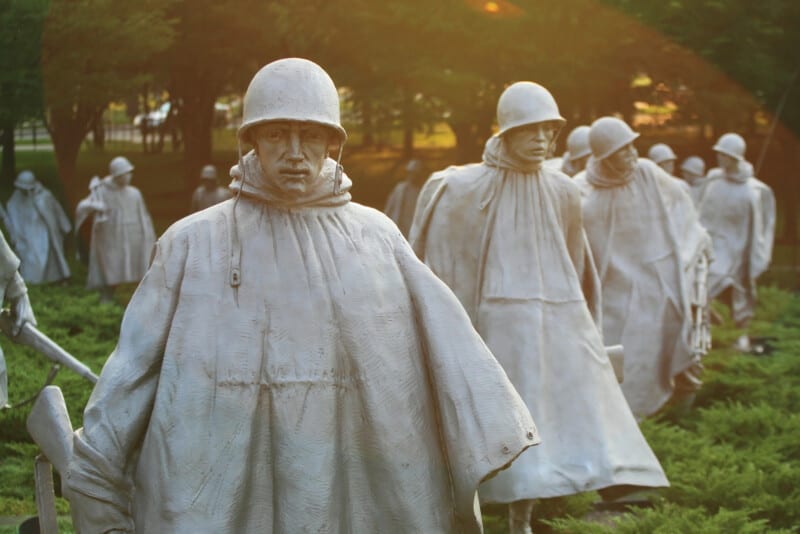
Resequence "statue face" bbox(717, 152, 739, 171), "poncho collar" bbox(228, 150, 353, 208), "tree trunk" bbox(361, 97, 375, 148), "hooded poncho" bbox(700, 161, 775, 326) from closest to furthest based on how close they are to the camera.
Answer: "poncho collar" bbox(228, 150, 353, 208) < "hooded poncho" bbox(700, 161, 775, 326) < "statue face" bbox(717, 152, 739, 171) < "tree trunk" bbox(361, 97, 375, 148)

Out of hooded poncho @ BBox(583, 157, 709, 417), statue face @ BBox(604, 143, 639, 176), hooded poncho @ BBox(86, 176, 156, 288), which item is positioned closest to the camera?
statue face @ BBox(604, 143, 639, 176)

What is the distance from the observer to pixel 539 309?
10688 mm

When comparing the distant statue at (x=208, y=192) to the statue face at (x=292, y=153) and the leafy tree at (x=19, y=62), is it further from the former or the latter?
the statue face at (x=292, y=153)

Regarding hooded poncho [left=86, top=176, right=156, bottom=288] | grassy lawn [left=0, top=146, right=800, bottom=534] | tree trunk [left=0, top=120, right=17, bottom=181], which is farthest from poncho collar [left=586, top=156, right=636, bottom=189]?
hooded poncho [left=86, top=176, right=156, bottom=288]

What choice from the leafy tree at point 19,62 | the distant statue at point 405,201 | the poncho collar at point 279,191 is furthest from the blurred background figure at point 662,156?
the poncho collar at point 279,191

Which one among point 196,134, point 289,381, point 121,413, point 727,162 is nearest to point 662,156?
point 727,162

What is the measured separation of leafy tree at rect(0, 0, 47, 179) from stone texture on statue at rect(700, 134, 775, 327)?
876 cm

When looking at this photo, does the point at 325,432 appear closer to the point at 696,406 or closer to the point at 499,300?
the point at 499,300

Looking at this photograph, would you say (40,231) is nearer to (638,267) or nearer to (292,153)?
(638,267)

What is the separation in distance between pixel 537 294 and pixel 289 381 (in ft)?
16.6

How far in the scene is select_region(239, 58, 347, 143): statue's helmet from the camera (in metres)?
5.86

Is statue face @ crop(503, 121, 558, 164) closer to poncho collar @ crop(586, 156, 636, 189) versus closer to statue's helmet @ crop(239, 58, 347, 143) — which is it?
poncho collar @ crop(586, 156, 636, 189)

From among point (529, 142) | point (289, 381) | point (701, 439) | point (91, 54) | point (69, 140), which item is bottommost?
point (69, 140)

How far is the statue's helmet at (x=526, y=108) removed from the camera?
35.9ft
